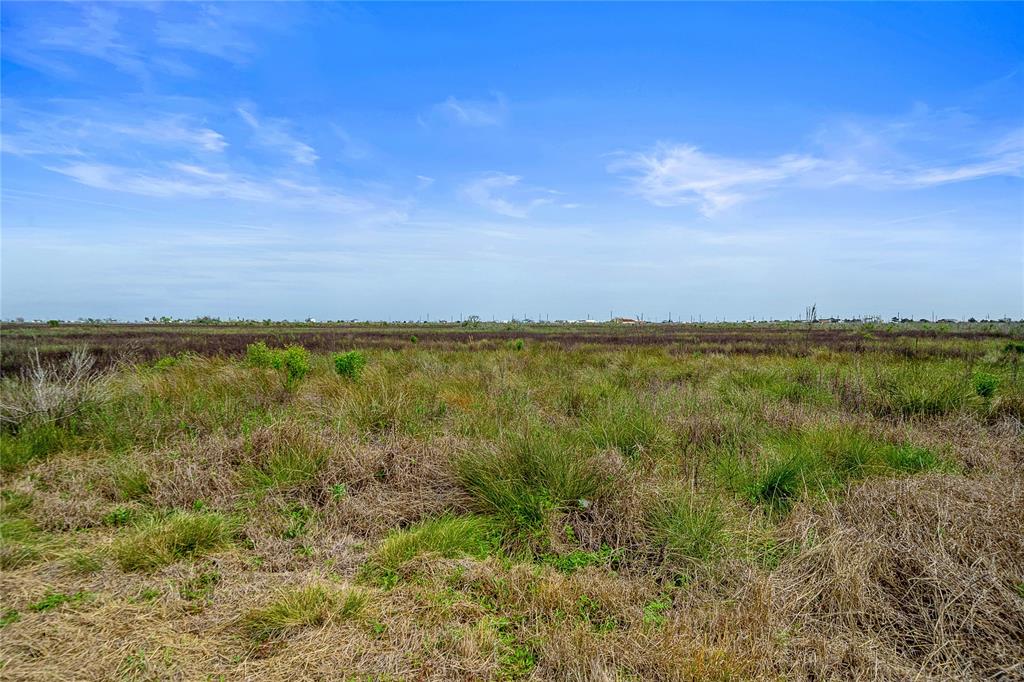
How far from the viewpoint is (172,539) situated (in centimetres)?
392

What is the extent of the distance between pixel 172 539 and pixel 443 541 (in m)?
2.08

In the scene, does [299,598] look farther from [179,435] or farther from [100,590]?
[179,435]

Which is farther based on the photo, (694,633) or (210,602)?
(210,602)

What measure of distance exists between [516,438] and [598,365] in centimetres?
1097

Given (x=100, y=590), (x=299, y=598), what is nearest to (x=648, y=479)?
(x=299, y=598)

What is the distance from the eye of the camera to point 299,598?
3213 millimetres

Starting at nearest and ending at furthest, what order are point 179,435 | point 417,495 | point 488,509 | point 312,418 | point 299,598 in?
point 299,598
point 488,509
point 417,495
point 179,435
point 312,418

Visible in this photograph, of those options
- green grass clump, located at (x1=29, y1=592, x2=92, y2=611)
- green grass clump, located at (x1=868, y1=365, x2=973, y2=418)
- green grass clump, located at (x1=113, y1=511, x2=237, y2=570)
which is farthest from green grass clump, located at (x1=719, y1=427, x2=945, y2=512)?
green grass clump, located at (x1=29, y1=592, x2=92, y2=611)

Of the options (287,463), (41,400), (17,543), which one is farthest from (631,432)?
(41,400)

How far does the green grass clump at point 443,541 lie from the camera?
3.78 meters

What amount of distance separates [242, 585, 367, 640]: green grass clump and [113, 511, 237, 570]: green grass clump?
1.14 m

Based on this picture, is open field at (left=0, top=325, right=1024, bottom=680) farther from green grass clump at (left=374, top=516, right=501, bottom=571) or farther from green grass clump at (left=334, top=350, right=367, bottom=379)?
green grass clump at (left=334, top=350, right=367, bottom=379)

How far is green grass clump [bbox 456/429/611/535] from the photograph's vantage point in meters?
4.37

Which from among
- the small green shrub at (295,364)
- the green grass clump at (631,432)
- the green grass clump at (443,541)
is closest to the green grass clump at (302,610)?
the green grass clump at (443,541)
